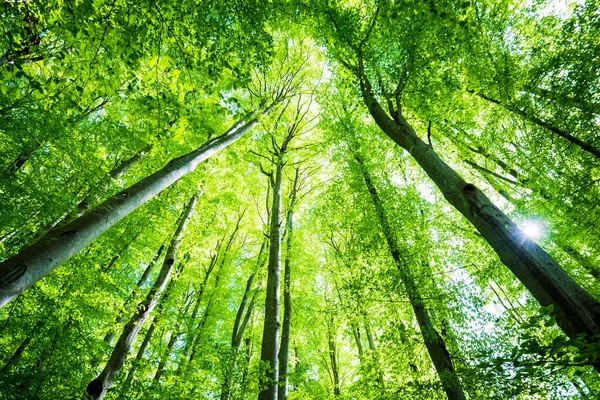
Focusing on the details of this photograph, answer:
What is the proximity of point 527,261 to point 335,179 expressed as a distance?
776 cm

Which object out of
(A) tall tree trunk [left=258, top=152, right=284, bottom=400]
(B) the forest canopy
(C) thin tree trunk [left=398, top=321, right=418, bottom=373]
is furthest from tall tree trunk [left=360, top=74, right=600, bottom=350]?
(C) thin tree trunk [left=398, top=321, right=418, bottom=373]

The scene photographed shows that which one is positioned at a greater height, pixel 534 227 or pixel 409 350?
pixel 534 227

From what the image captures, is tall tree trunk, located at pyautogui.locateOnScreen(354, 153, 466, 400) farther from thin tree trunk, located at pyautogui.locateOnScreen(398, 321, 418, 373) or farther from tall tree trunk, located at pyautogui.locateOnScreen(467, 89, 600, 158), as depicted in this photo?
tall tree trunk, located at pyautogui.locateOnScreen(467, 89, 600, 158)

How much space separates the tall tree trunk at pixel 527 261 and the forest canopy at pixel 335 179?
0.6 inches

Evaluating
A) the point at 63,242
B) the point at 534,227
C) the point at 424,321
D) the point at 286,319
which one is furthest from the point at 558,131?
the point at 286,319

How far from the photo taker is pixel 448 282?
22.1 feet

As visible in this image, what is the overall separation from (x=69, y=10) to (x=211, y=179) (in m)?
6.48

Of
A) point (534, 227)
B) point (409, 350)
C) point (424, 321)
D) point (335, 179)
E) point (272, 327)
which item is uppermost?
point (335, 179)

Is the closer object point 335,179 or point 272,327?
point 272,327

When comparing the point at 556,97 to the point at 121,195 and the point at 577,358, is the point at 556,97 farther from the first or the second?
the point at 121,195

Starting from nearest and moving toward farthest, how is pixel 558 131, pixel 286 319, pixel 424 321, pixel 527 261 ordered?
Answer: pixel 527 261, pixel 558 131, pixel 424 321, pixel 286 319

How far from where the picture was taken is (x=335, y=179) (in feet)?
32.7

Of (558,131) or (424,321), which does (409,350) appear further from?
(558,131)

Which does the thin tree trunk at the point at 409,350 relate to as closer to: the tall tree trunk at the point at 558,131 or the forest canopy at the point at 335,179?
the forest canopy at the point at 335,179
